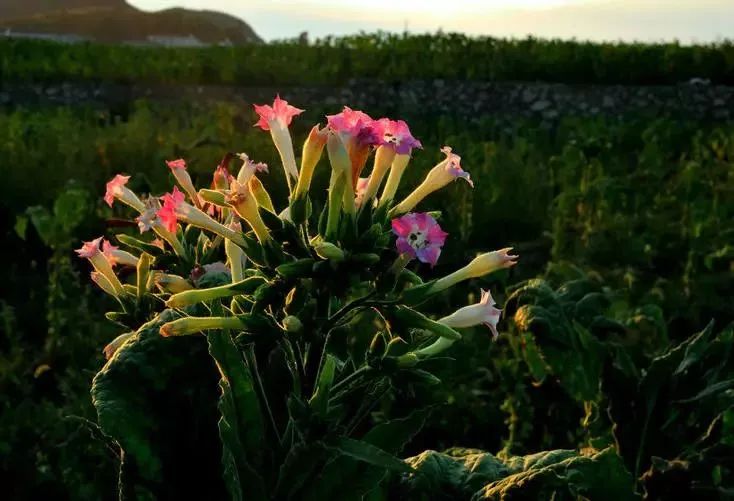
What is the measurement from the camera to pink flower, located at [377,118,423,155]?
153 cm

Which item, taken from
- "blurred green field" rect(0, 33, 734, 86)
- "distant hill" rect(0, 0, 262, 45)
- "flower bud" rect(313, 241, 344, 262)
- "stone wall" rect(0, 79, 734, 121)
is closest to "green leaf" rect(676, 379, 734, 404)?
"flower bud" rect(313, 241, 344, 262)

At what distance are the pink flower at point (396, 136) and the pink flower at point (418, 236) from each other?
0.39ft

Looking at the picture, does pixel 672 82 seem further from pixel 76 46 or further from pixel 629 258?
pixel 629 258

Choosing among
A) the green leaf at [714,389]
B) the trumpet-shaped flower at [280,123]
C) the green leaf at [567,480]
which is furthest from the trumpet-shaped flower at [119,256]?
the green leaf at [714,389]

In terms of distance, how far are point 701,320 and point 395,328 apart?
4297 mm

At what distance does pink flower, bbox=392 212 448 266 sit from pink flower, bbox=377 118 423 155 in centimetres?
12

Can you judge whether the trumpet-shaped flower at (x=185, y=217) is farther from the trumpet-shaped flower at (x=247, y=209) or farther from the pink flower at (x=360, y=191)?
the pink flower at (x=360, y=191)

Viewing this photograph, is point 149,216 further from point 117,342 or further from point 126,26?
point 126,26

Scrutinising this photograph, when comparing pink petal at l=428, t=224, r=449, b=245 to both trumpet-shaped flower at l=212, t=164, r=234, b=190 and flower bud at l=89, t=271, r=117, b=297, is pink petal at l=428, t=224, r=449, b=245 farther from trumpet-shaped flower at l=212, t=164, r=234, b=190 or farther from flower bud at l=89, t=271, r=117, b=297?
flower bud at l=89, t=271, r=117, b=297

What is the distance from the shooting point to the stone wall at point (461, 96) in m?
18.8

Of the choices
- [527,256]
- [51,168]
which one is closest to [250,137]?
[51,168]

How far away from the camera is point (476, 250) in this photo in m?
7.18

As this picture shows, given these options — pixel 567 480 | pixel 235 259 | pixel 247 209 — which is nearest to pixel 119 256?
pixel 235 259

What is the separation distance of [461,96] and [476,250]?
40.5ft
